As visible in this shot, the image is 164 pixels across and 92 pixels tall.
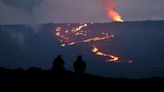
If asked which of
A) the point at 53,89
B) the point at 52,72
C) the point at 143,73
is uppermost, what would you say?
the point at 143,73

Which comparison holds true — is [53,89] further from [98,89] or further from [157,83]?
[157,83]

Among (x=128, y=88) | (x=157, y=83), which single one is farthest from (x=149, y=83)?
(x=128, y=88)

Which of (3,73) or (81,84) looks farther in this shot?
(3,73)

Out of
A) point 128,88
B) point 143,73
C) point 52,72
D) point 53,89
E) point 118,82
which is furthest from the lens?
point 143,73

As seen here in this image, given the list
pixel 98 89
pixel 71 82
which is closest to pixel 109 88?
pixel 98 89

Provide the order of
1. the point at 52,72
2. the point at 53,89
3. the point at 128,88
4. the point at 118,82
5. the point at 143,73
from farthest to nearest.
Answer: the point at 143,73, the point at 52,72, the point at 118,82, the point at 128,88, the point at 53,89

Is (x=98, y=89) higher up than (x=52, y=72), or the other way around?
(x=52, y=72)

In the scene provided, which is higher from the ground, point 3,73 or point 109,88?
point 3,73

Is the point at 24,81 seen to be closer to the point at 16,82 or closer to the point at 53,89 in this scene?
the point at 16,82

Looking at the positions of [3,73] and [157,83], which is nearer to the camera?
[157,83]
